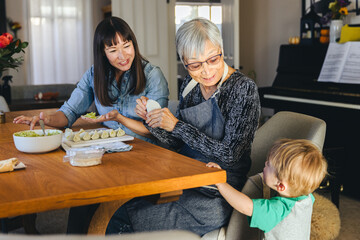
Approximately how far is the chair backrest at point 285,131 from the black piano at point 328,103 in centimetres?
134

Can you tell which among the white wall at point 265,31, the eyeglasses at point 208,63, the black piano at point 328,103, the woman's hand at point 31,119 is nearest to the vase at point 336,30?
the black piano at point 328,103

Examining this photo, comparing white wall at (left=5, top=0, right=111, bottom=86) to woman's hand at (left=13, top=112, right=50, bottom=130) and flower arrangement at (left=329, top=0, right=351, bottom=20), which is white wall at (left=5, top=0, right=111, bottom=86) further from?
woman's hand at (left=13, top=112, right=50, bottom=130)

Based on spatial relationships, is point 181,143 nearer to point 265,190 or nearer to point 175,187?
point 265,190

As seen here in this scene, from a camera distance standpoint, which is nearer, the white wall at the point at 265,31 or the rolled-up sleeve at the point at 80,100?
the rolled-up sleeve at the point at 80,100

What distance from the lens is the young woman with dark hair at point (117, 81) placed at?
2.05 meters

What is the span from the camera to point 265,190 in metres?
1.51

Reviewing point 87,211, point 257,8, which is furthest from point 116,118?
point 257,8

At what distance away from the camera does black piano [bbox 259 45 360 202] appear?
3.35 metres

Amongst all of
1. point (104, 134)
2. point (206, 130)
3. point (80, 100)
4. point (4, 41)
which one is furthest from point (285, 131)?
point (4, 41)

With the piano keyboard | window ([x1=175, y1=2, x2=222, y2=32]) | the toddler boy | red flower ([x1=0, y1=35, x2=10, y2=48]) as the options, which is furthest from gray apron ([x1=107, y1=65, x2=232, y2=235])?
window ([x1=175, y1=2, x2=222, y2=32])

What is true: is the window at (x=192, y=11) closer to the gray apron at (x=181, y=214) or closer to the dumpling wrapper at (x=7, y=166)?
the gray apron at (x=181, y=214)

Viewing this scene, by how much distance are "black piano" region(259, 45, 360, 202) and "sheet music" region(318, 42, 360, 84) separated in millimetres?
60

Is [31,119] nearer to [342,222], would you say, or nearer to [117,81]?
[117,81]

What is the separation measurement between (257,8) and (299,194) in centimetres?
532
